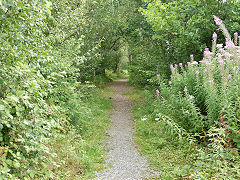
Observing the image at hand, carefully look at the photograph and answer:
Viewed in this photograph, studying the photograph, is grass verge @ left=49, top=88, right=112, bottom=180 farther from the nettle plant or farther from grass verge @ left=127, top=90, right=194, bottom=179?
the nettle plant

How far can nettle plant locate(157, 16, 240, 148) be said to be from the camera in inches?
155

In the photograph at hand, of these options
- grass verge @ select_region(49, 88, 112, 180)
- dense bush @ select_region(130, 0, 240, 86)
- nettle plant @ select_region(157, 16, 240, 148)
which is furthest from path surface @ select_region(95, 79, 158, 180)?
dense bush @ select_region(130, 0, 240, 86)

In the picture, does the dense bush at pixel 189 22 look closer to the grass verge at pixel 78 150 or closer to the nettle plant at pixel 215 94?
the nettle plant at pixel 215 94

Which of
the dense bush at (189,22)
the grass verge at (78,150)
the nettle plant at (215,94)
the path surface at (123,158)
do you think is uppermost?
the dense bush at (189,22)

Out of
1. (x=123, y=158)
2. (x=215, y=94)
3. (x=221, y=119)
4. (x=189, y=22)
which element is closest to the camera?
(x=221, y=119)

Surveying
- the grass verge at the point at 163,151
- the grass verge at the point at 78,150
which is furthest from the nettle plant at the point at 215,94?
the grass verge at the point at 78,150

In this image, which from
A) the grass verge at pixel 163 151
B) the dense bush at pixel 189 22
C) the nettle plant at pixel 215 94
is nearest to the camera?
the nettle plant at pixel 215 94

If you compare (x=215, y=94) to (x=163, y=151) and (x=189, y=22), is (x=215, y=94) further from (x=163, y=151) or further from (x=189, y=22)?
(x=189, y=22)

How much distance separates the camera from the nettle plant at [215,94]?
393 cm

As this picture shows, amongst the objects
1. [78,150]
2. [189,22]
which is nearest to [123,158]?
[78,150]

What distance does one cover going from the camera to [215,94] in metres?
4.33

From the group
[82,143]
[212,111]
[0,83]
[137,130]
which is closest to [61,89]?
[82,143]

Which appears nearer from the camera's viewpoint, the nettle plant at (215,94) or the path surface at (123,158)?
the nettle plant at (215,94)

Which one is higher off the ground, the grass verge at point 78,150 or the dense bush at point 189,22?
the dense bush at point 189,22
